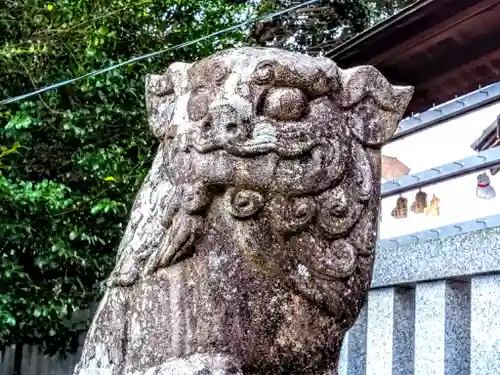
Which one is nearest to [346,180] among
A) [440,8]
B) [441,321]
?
[441,321]

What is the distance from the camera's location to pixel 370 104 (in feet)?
6.48

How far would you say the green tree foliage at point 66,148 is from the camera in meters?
4.62

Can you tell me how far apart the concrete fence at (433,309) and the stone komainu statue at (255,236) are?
1.00m

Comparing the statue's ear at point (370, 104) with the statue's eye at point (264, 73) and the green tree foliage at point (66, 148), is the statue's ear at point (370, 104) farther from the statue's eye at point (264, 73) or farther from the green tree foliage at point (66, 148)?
the green tree foliage at point (66, 148)

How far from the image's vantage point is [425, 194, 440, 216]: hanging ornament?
3.60 metres

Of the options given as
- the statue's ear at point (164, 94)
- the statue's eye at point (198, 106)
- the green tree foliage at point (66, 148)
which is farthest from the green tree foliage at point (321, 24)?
the statue's eye at point (198, 106)

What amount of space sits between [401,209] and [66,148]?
221 cm

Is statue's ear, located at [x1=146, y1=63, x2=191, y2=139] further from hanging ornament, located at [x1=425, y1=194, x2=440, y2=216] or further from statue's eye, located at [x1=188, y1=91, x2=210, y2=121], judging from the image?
hanging ornament, located at [x1=425, y1=194, x2=440, y2=216]

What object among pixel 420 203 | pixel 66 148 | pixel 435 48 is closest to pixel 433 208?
pixel 420 203

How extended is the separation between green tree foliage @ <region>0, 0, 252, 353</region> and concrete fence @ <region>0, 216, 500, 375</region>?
1.75 metres

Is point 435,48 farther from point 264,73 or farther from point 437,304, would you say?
point 264,73

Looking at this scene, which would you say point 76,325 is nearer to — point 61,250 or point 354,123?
point 61,250

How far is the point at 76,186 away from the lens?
5.08 meters

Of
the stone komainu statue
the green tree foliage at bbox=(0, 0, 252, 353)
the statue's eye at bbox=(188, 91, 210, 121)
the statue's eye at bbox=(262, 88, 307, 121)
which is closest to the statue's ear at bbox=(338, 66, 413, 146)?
the stone komainu statue
